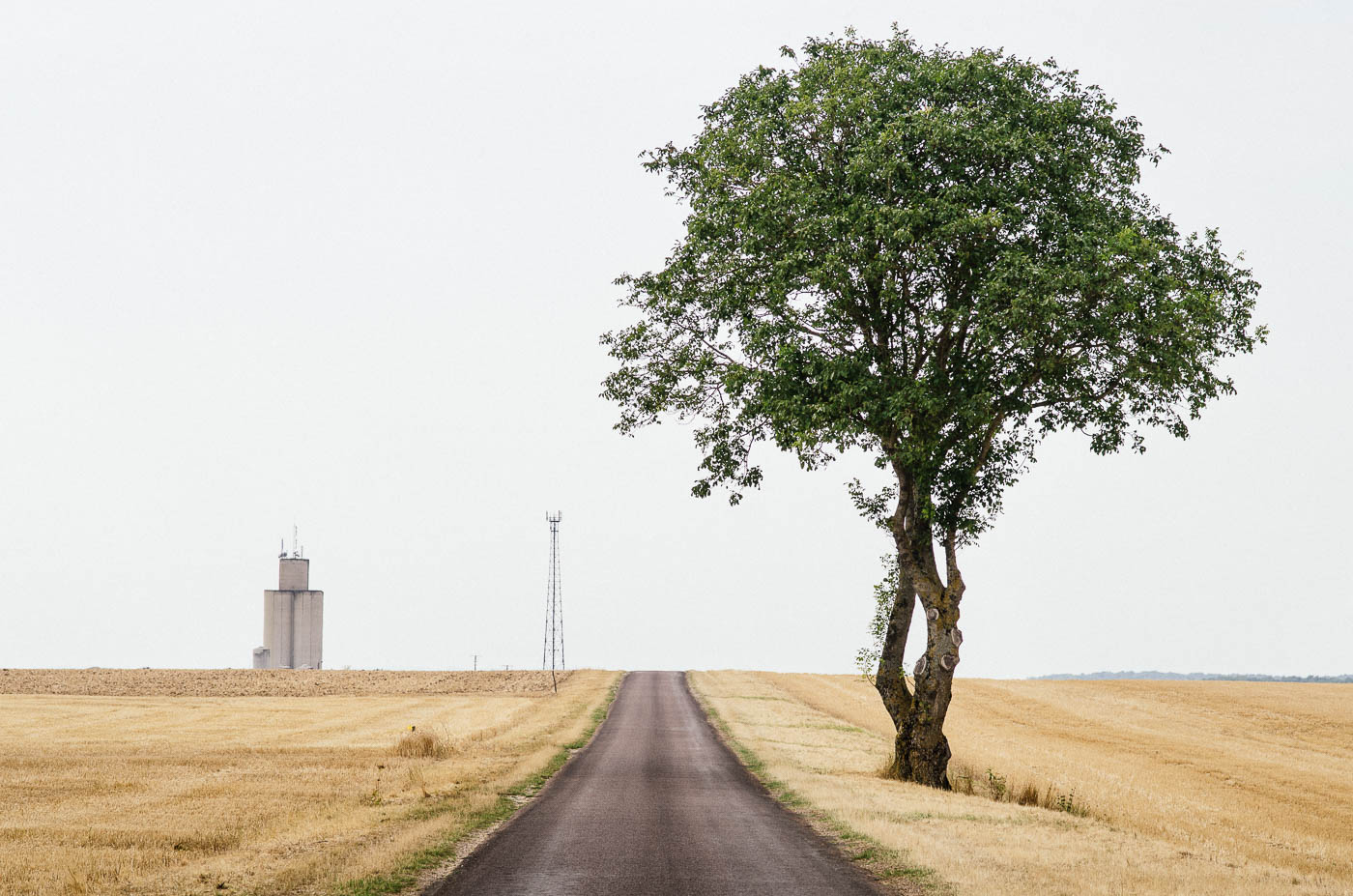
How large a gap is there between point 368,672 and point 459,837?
72.3 meters

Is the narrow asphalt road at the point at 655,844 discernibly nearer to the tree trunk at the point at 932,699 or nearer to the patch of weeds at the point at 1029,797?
the tree trunk at the point at 932,699

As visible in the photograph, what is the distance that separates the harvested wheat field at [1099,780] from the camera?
15398 mm

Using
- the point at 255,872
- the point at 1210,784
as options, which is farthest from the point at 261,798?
the point at 1210,784

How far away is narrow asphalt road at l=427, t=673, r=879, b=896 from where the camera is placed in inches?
518

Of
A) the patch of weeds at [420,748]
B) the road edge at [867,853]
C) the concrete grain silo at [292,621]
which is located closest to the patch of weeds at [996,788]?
the road edge at [867,853]

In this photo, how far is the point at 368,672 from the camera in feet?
281

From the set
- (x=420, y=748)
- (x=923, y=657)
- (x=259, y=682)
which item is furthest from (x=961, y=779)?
(x=259, y=682)

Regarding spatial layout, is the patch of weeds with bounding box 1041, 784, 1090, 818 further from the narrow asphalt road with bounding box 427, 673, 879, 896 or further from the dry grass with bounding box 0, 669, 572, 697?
the dry grass with bounding box 0, 669, 572, 697

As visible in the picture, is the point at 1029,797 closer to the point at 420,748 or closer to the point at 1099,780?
the point at 1099,780

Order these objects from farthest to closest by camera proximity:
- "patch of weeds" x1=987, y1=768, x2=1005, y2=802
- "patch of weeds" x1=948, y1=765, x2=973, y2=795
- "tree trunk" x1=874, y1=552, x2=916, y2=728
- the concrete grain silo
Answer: the concrete grain silo < "tree trunk" x1=874, y1=552, x2=916, y2=728 < "patch of weeds" x1=948, y1=765, x2=973, y2=795 < "patch of weeds" x1=987, y1=768, x2=1005, y2=802

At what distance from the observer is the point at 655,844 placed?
1638cm

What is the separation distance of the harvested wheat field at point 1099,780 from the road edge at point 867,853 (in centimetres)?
18

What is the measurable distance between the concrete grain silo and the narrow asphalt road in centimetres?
8047

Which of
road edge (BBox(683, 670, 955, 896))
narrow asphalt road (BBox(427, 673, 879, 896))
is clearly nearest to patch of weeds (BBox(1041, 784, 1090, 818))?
road edge (BBox(683, 670, 955, 896))
